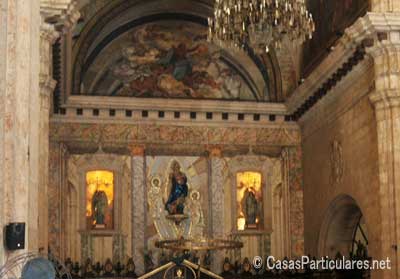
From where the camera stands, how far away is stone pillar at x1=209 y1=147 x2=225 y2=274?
20484 mm

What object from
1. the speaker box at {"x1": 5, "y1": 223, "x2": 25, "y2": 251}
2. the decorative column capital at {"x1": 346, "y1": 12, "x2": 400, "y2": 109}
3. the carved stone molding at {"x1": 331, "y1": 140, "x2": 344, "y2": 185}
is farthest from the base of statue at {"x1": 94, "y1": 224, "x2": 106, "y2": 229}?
the speaker box at {"x1": 5, "y1": 223, "x2": 25, "y2": 251}

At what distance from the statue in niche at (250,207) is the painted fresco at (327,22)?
318 centimetres

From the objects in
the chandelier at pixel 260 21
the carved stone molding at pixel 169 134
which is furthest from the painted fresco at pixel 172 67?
the chandelier at pixel 260 21

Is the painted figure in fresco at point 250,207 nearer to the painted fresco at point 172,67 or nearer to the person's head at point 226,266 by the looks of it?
the person's head at point 226,266

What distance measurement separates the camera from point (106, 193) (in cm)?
2041

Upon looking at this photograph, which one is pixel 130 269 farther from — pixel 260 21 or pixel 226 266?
pixel 260 21

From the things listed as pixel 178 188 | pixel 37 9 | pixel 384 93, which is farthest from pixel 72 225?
pixel 37 9

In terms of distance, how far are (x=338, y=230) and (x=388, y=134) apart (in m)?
4.60

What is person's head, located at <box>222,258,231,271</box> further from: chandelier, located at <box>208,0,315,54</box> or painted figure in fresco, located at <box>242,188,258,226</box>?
chandelier, located at <box>208,0,315,54</box>

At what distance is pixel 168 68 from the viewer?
22094 mm

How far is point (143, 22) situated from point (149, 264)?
6240 millimetres

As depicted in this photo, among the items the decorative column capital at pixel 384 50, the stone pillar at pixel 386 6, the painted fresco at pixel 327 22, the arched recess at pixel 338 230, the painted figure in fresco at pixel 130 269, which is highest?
the painted fresco at pixel 327 22

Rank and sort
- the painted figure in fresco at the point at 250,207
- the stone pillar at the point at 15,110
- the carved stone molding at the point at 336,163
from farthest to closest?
the painted figure in fresco at the point at 250,207 → the carved stone molding at the point at 336,163 → the stone pillar at the point at 15,110

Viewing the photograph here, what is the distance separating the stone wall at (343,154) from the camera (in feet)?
51.7
